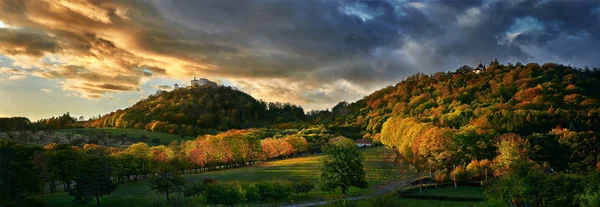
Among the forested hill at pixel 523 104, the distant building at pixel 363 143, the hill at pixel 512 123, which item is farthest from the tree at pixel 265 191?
the distant building at pixel 363 143

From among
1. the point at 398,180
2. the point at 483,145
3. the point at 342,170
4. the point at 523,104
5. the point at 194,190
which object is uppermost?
the point at 523,104

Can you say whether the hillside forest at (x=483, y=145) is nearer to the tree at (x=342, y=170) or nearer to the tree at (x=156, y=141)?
the tree at (x=342, y=170)

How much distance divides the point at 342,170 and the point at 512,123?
73899 millimetres

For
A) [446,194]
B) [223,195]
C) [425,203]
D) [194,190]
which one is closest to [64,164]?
[194,190]

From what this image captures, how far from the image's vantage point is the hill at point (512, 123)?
274ft

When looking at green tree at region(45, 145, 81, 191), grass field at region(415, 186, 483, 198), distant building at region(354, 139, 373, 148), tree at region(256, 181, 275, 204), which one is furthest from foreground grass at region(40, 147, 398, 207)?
distant building at region(354, 139, 373, 148)

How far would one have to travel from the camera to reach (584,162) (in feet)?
263

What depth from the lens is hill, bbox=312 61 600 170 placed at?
83.4 metres

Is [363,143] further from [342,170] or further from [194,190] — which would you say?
[194,190]

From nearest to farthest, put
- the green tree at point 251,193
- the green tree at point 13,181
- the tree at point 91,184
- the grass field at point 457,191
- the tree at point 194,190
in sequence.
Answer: the green tree at point 13,181 → the green tree at point 251,193 → the tree at point 194,190 → the tree at point 91,184 → the grass field at point 457,191

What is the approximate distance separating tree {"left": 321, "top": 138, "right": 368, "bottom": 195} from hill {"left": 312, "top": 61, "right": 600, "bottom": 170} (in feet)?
76.8

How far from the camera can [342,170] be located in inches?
2596

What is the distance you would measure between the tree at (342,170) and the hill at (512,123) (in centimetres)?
2342

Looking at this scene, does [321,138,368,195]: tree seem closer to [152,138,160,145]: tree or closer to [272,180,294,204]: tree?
[272,180,294,204]: tree
